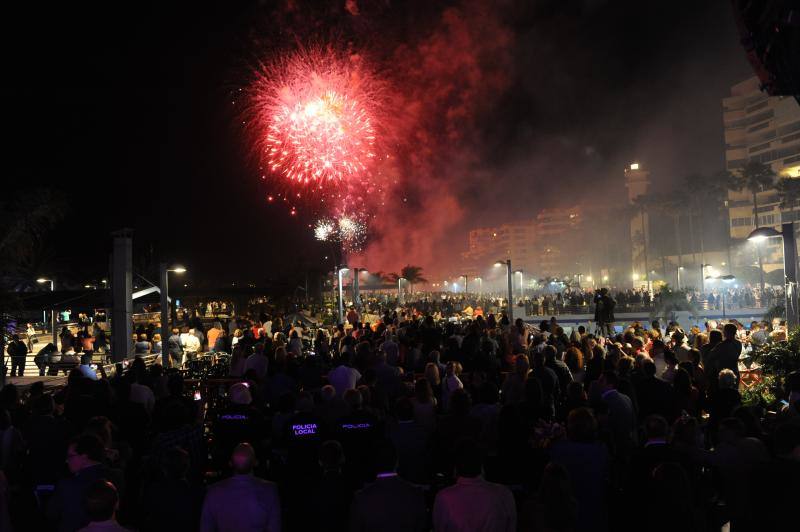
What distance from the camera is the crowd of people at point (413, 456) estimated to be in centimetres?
467

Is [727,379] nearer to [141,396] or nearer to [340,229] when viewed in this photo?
[141,396]

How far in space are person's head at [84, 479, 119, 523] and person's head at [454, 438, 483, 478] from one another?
91.6 inches

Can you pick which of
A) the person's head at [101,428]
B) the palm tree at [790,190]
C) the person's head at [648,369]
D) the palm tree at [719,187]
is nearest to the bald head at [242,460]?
the person's head at [101,428]

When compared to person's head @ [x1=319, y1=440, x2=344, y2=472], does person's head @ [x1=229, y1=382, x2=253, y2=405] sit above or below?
above

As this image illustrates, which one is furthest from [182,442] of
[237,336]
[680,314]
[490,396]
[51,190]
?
[51,190]

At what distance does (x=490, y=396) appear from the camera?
26.1ft

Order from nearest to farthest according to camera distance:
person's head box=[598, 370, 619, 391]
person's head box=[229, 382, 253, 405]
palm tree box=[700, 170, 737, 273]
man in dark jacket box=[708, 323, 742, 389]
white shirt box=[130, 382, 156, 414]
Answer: person's head box=[229, 382, 253, 405]
person's head box=[598, 370, 619, 391]
white shirt box=[130, 382, 156, 414]
man in dark jacket box=[708, 323, 742, 389]
palm tree box=[700, 170, 737, 273]

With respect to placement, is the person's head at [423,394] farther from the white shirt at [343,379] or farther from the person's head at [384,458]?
the person's head at [384,458]

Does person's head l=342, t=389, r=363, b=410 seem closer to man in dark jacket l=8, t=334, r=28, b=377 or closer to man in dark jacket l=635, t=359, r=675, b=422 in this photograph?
man in dark jacket l=635, t=359, r=675, b=422

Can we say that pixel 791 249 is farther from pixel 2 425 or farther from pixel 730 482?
pixel 2 425

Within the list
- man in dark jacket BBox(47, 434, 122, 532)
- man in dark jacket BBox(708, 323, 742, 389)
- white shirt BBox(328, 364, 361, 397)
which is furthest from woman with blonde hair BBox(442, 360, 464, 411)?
man in dark jacket BBox(47, 434, 122, 532)

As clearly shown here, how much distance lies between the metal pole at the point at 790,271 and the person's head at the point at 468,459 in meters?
11.9

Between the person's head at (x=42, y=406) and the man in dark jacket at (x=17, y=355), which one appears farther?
the man in dark jacket at (x=17, y=355)

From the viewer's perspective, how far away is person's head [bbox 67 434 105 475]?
5.39 m
